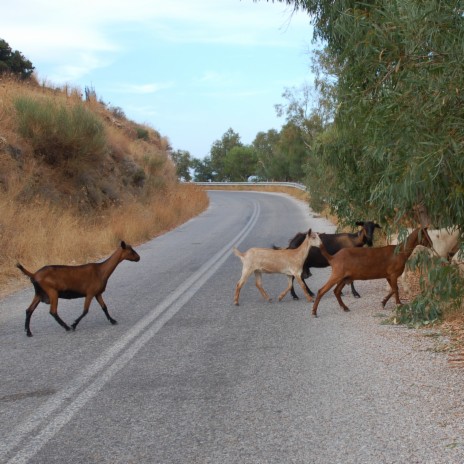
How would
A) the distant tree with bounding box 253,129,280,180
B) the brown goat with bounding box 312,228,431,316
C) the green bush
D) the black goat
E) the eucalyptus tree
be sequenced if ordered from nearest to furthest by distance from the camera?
the eucalyptus tree < the brown goat with bounding box 312,228,431,316 < the black goat < the green bush < the distant tree with bounding box 253,129,280,180

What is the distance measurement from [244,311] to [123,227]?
1238 centimetres

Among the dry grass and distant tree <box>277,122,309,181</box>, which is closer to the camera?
the dry grass

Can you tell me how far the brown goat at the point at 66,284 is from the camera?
27.1ft

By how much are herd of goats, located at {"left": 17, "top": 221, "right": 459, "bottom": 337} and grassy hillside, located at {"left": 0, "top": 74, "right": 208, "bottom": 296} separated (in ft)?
13.3

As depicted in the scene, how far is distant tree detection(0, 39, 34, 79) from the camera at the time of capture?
37.6 m

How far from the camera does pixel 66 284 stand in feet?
27.6

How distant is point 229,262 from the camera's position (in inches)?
592

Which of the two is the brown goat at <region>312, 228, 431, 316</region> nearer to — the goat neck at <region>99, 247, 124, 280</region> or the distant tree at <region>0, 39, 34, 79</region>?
the goat neck at <region>99, 247, 124, 280</region>

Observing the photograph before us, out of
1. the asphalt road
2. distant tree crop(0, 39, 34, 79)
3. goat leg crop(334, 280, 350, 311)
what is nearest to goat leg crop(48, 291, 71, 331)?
the asphalt road

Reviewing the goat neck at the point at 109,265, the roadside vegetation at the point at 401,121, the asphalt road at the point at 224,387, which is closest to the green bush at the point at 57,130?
the roadside vegetation at the point at 401,121

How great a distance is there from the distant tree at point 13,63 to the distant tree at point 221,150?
247 ft

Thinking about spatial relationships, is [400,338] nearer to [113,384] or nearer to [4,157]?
[113,384]

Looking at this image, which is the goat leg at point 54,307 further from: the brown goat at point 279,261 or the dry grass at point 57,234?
the dry grass at point 57,234

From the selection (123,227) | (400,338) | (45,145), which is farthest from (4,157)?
(400,338)
